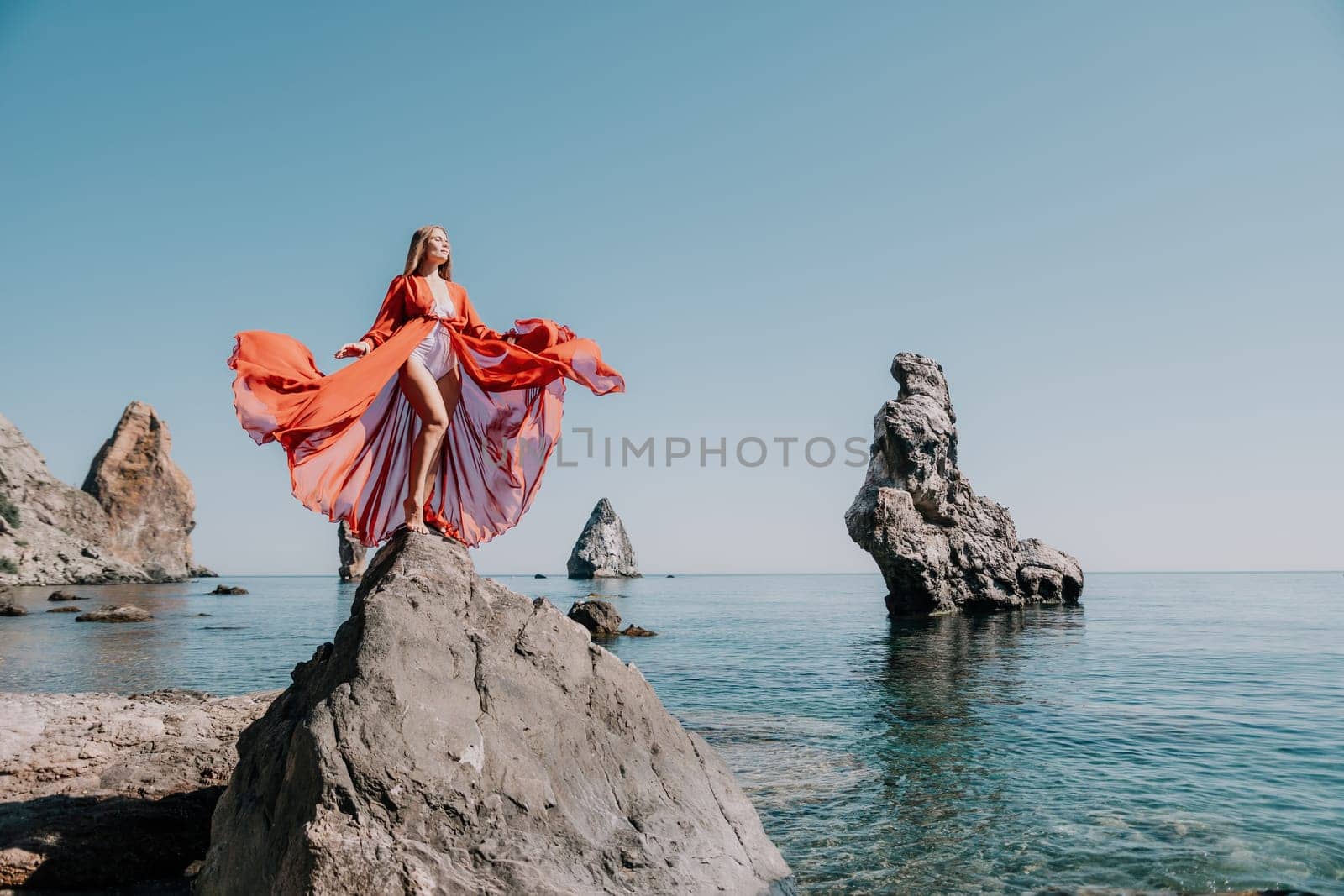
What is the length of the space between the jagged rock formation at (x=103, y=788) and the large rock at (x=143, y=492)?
101 m

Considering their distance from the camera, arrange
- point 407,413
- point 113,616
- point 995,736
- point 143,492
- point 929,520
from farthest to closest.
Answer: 1. point 143,492
2. point 929,520
3. point 113,616
4. point 995,736
5. point 407,413

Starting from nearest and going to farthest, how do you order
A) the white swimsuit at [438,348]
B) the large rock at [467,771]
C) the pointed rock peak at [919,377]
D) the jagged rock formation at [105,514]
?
the large rock at [467,771] → the white swimsuit at [438,348] → the pointed rock peak at [919,377] → the jagged rock formation at [105,514]

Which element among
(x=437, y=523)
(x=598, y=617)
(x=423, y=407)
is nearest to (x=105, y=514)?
(x=598, y=617)

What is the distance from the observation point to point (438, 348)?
21.3 ft

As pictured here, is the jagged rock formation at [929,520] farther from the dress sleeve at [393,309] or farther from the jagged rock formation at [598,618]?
the dress sleeve at [393,309]

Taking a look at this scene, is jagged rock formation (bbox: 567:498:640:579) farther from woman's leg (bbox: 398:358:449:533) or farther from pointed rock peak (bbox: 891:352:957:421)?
woman's leg (bbox: 398:358:449:533)

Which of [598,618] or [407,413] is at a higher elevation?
[407,413]

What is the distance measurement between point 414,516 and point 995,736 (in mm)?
10446

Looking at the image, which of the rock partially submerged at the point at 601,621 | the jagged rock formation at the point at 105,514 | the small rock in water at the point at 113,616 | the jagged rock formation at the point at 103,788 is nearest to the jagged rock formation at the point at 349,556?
the jagged rock formation at the point at 105,514

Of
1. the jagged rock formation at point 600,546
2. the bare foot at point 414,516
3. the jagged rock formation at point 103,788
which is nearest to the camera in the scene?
the jagged rock formation at point 103,788

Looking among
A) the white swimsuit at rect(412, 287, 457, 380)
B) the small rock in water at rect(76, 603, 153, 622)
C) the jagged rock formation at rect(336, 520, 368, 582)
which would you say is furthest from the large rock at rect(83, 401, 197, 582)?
the white swimsuit at rect(412, 287, 457, 380)

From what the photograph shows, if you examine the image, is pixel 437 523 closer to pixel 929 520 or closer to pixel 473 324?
pixel 473 324

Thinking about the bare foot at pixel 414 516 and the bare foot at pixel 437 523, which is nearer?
the bare foot at pixel 414 516

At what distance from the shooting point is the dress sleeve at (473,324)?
675cm
